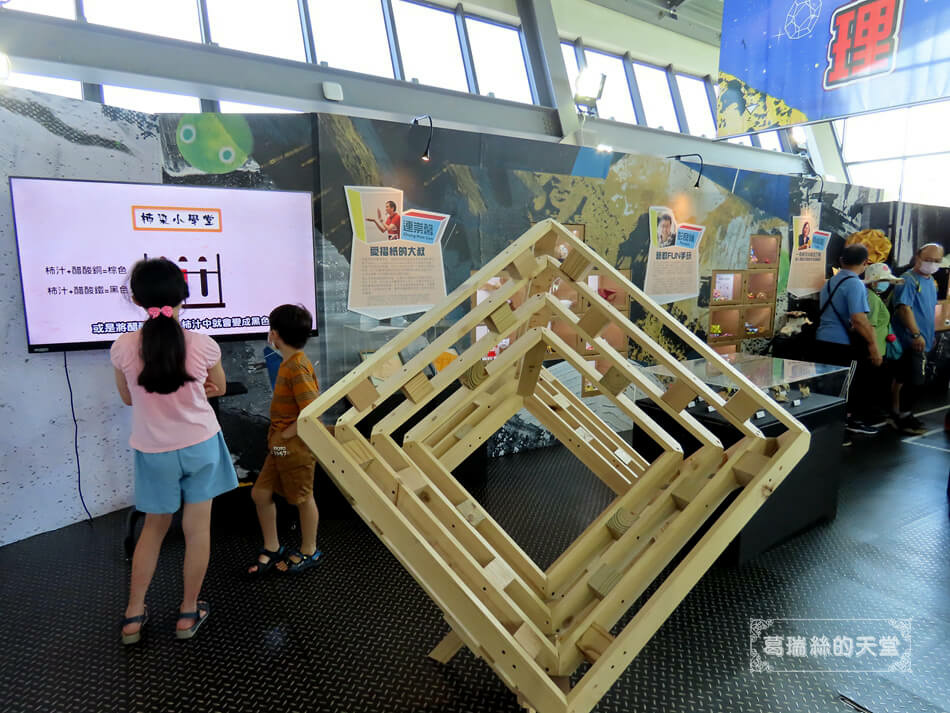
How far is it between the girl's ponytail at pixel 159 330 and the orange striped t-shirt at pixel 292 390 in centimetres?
52

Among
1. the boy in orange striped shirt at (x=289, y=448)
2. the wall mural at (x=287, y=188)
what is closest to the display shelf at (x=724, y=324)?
the wall mural at (x=287, y=188)

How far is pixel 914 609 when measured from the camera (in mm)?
2291

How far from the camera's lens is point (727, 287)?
5.07 meters

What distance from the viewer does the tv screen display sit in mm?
2691

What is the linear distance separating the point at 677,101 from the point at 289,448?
8.46 meters

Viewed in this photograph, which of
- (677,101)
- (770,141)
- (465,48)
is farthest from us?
(770,141)

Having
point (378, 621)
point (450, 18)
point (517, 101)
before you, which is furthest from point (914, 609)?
point (450, 18)

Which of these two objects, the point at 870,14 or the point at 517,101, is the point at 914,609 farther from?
the point at 517,101

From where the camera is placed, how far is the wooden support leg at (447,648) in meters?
1.93

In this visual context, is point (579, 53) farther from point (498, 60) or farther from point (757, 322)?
point (757, 322)

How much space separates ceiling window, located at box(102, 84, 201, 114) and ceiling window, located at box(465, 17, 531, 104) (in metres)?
3.23

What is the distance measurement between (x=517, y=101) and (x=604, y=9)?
247 cm

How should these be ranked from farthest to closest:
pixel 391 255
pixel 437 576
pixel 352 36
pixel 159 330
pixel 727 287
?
pixel 352 36 < pixel 727 287 < pixel 391 255 < pixel 159 330 < pixel 437 576

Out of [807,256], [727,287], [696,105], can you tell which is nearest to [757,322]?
[727,287]
